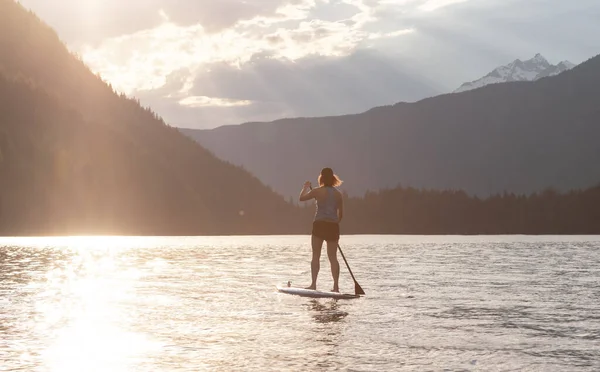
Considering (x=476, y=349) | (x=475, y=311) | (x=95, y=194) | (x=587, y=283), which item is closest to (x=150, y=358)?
(x=476, y=349)

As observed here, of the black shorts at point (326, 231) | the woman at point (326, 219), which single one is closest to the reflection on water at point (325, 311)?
the woman at point (326, 219)

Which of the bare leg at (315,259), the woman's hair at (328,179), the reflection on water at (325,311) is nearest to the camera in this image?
the reflection on water at (325,311)

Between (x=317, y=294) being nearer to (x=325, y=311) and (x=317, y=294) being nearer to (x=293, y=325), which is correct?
(x=325, y=311)

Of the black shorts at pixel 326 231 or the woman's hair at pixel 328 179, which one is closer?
the black shorts at pixel 326 231

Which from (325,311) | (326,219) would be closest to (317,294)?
(326,219)

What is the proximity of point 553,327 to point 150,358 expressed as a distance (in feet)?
22.3

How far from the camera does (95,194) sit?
188m

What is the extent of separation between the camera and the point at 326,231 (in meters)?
20.8

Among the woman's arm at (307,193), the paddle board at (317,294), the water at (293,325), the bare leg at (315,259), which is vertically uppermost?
the woman's arm at (307,193)

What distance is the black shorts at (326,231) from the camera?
68.2 feet

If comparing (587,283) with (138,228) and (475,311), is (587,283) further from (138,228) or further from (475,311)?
(138,228)

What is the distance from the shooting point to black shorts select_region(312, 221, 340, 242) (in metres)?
20.8

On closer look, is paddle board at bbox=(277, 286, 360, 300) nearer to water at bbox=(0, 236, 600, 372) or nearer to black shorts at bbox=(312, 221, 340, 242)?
water at bbox=(0, 236, 600, 372)

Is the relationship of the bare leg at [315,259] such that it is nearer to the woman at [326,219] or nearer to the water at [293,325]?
the woman at [326,219]
